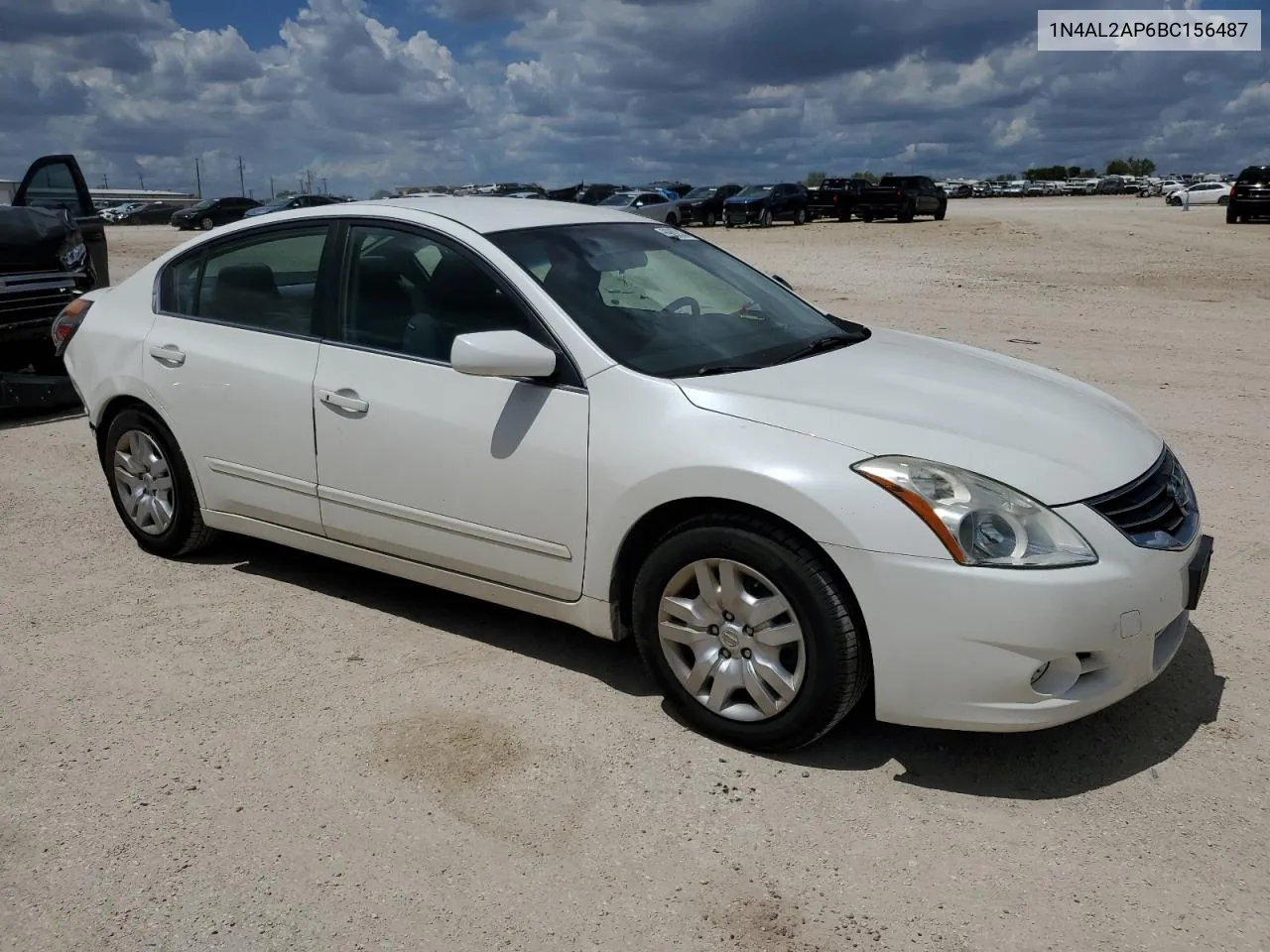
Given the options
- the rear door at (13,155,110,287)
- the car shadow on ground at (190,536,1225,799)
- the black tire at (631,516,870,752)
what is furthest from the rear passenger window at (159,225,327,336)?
the rear door at (13,155,110,287)

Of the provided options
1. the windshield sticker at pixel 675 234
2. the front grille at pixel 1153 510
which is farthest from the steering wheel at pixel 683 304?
the front grille at pixel 1153 510

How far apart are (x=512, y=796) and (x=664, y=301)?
1.91 meters

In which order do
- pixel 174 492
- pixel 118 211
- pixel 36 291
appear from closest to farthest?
1. pixel 174 492
2. pixel 36 291
3. pixel 118 211

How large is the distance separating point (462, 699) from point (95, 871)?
50.9 inches

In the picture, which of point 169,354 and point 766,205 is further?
point 766,205

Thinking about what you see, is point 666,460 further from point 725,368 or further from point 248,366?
point 248,366

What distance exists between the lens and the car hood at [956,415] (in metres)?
3.26

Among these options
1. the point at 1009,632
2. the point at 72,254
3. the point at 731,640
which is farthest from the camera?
the point at 72,254

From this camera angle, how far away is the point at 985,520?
123 inches

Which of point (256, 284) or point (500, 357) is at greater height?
point (256, 284)

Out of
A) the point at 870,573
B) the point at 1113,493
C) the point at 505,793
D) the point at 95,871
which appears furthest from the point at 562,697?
the point at 1113,493

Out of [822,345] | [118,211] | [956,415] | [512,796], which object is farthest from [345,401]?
[118,211]

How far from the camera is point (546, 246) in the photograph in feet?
13.9

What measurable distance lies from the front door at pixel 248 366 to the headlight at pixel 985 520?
240 cm
